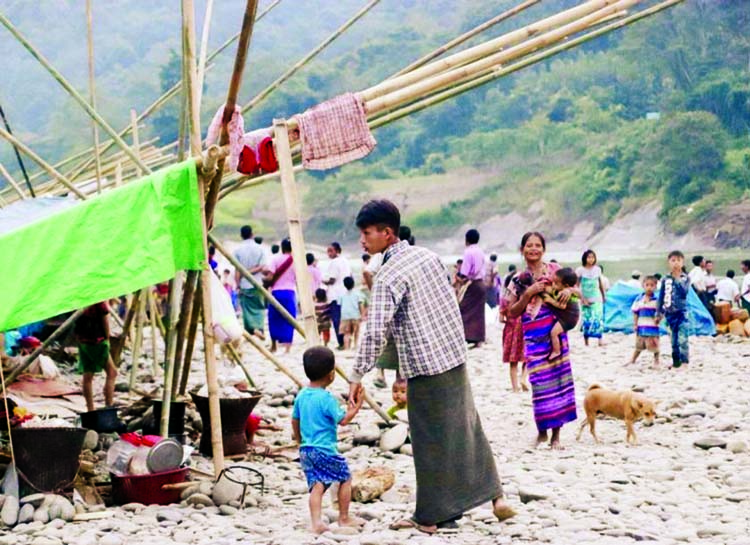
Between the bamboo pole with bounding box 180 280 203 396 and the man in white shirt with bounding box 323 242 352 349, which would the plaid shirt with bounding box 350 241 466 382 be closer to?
the bamboo pole with bounding box 180 280 203 396

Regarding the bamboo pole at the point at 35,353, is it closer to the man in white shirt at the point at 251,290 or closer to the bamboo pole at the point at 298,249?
the bamboo pole at the point at 298,249

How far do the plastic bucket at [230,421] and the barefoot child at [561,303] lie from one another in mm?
1851

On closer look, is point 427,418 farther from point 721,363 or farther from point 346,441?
point 721,363

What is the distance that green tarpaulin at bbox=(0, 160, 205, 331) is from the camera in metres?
5.39

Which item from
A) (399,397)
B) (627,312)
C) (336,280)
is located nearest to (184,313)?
(399,397)

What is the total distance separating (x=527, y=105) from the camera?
5288 cm

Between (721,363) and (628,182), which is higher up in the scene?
(628,182)

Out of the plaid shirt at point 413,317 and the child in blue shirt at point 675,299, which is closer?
the plaid shirt at point 413,317

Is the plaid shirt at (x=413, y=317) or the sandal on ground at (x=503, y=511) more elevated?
the plaid shirt at (x=413, y=317)

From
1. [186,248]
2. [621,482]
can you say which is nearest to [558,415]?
[621,482]

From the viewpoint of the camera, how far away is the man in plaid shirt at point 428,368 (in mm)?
4957

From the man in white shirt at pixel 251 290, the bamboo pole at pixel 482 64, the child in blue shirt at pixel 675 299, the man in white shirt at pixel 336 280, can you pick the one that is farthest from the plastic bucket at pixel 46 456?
the man in white shirt at pixel 336 280

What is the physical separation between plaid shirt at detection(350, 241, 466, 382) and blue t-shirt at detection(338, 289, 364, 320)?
8.81m

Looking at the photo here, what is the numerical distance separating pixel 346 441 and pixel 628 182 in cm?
3568
